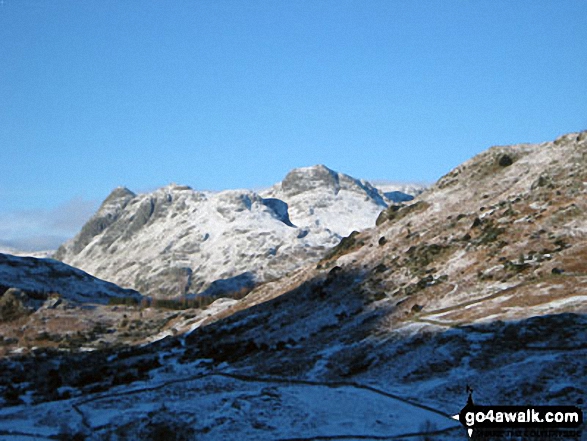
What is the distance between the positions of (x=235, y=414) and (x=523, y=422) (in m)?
18.7

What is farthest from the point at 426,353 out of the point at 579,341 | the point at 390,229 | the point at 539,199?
the point at 390,229

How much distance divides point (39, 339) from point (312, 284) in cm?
4791

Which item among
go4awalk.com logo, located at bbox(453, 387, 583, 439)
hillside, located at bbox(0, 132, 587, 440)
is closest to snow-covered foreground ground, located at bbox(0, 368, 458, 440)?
hillside, located at bbox(0, 132, 587, 440)

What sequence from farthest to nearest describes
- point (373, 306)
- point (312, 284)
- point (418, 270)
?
1. point (312, 284)
2. point (418, 270)
3. point (373, 306)

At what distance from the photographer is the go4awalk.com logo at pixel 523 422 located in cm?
2919

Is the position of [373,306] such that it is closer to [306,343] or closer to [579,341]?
[306,343]

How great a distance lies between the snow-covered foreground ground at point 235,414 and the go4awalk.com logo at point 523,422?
146 inches

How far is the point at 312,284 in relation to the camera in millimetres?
85688

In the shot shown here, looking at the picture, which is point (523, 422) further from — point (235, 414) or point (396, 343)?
point (396, 343)

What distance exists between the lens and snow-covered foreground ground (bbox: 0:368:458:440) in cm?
3653

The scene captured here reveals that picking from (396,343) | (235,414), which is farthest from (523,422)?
(396,343)

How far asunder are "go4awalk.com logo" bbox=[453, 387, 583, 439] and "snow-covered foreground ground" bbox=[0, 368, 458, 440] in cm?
370

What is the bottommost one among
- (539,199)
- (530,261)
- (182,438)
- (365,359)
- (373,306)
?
(182,438)

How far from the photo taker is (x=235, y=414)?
40719 mm
